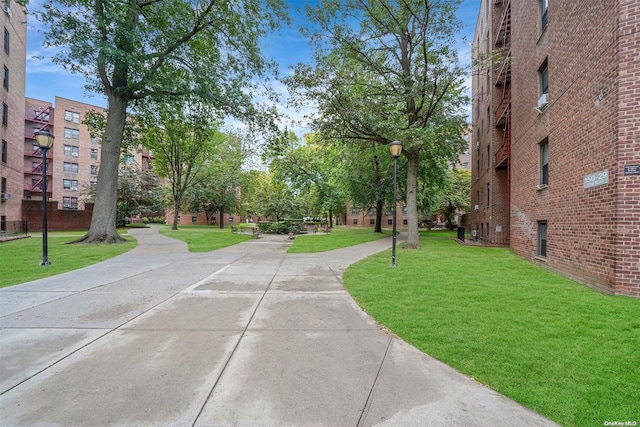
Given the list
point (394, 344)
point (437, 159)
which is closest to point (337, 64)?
point (437, 159)

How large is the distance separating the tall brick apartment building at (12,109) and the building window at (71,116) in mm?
26545

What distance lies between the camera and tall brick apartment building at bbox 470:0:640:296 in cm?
593

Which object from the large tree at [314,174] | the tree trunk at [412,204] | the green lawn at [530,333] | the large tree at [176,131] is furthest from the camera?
the large tree at [314,174]

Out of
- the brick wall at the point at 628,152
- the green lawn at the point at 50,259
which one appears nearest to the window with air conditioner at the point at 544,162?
the brick wall at the point at 628,152

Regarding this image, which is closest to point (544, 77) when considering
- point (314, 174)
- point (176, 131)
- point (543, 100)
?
point (543, 100)

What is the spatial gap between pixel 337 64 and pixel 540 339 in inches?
574

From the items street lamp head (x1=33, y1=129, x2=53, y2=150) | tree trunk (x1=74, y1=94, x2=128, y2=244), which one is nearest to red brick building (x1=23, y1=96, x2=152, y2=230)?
tree trunk (x1=74, y1=94, x2=128, y2=244)

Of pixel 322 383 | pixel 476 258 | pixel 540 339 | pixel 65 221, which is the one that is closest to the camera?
pixel 322 383

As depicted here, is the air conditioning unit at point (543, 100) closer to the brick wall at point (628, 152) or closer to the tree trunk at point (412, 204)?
the brick wall at point (628, 152)

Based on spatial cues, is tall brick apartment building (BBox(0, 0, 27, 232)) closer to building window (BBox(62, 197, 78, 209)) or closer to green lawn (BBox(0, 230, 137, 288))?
green lawn (BBox(0, 230, 137, 288))

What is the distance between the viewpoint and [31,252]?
1129 centimetres

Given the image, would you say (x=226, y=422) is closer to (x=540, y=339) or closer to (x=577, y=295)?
(x=540, y=339)

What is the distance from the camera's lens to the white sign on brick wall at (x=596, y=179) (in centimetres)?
636

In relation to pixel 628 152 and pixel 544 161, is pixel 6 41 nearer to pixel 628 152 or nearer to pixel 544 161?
pixel 544 161
